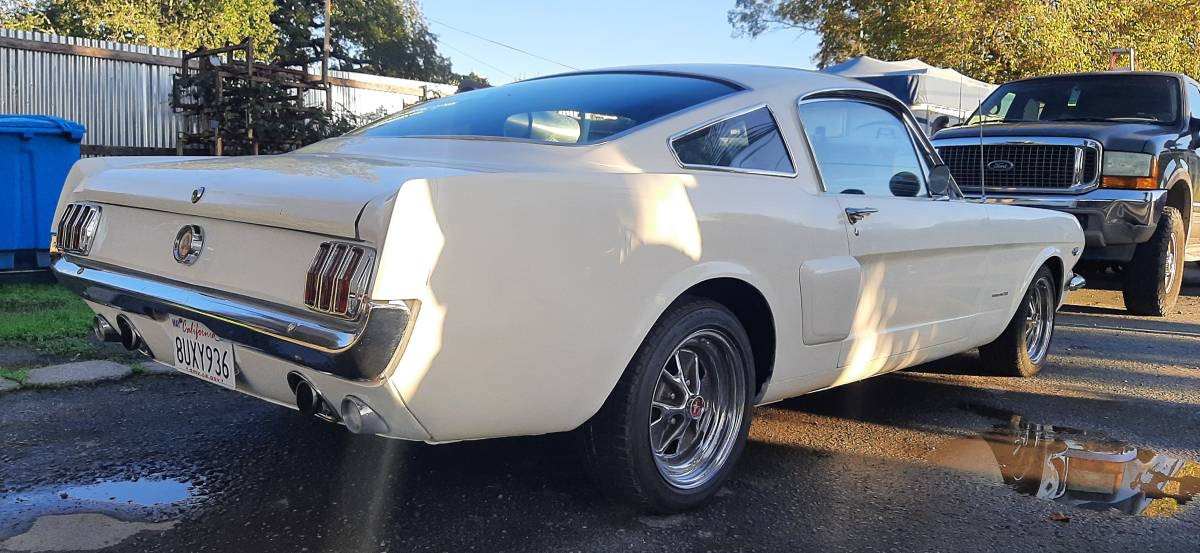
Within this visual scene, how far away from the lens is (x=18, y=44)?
12.0 metres

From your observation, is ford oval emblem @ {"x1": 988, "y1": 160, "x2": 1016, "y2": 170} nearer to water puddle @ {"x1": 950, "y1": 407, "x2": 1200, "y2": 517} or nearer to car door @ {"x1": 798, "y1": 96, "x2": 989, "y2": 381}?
car door @ {"x1": 798, "y1": 96, "x2": 989, "y2": 381}

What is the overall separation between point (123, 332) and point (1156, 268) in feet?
23.5

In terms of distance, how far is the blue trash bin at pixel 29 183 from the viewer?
680cm

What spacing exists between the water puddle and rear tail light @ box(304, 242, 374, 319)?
2.38 m

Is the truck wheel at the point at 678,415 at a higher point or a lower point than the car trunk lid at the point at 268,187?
lower

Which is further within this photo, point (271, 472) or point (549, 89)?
point (549, 89)

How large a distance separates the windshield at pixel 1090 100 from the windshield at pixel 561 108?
5.85m

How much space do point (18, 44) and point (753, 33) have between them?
917 inches

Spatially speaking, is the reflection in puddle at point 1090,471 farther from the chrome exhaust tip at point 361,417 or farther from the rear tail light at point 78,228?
the rear tail light at point 78,228

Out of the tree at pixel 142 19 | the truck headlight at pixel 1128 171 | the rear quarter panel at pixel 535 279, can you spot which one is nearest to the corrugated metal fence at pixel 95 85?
the truck headlight at pixel 1128 171

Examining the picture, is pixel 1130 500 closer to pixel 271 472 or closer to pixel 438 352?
pixel 438 352

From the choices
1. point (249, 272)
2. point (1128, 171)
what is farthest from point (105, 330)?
point (1128, 171)

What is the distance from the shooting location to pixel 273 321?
8.57 ft

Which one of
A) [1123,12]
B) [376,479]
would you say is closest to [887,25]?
[1123,12]
